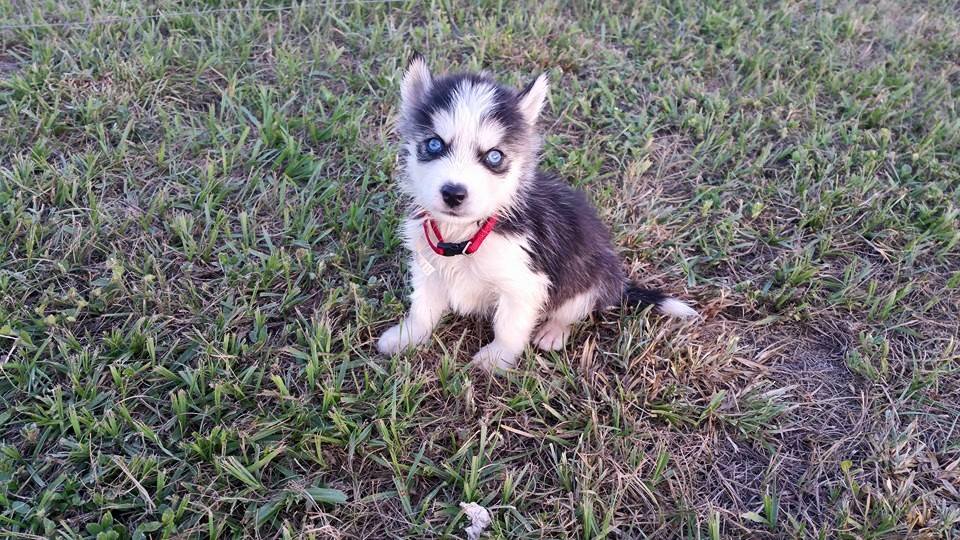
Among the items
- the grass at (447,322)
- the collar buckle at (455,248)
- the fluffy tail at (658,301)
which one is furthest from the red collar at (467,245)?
the fluffy tail at (658,301)

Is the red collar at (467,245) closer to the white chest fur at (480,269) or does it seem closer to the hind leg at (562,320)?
the white chest fur at (480,269)

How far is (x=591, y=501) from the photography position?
306 cm

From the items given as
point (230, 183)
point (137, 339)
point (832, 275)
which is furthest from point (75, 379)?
point (832, 275)

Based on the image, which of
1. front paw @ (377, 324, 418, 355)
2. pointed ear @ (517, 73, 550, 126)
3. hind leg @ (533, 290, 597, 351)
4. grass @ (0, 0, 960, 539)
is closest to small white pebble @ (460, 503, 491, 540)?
grass @ (0, 0, 960, 539)

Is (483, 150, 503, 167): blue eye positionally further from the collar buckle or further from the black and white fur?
the collar buckle

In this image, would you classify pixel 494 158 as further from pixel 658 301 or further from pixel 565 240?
pixel 658 301

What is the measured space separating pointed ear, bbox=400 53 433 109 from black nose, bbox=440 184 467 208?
2.08 feet

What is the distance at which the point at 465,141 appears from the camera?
302 cm

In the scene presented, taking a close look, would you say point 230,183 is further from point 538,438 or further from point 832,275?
point 832,275

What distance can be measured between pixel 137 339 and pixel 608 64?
412 cm

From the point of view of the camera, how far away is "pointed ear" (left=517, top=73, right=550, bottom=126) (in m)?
3.28

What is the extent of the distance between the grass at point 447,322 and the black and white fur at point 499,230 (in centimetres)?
17

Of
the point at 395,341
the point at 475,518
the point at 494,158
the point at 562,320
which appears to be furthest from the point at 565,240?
the point at 475,518

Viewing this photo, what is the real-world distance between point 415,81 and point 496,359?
1444mm
